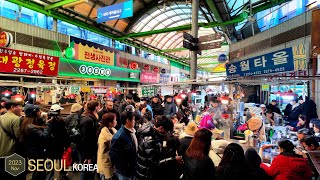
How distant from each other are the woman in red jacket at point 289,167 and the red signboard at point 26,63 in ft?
29.0

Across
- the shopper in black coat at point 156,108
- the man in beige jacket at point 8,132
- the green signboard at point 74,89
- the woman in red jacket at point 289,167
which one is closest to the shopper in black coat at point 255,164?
the woman in red jacket at point 289,167

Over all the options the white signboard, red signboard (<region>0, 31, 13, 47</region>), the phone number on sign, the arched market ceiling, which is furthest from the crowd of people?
the arched market ceiling

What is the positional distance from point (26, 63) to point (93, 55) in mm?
4066

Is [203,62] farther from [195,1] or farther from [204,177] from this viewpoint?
[204,177]

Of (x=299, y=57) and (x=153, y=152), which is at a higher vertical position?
(x=299, y=57)

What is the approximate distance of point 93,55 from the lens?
1173cm

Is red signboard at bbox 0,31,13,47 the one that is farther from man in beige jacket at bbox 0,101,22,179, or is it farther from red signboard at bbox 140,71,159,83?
red signboard at bbox 140,71,159,83

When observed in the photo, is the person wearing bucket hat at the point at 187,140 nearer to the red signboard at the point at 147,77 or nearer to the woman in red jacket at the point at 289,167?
the woman in red jacket at the point at 289,167

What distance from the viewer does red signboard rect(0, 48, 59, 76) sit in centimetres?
752

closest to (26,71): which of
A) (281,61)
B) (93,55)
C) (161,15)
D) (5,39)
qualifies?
(5,39)

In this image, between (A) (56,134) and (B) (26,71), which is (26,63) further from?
(A) (56,134)

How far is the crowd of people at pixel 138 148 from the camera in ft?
7.62

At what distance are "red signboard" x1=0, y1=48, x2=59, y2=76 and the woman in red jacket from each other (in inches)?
349

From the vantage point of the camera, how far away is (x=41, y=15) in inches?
419
